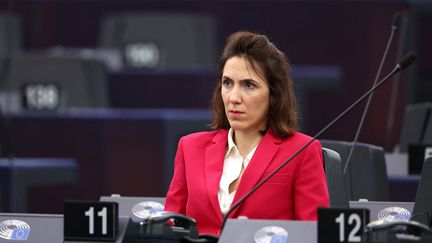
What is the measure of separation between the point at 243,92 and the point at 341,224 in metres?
0.93

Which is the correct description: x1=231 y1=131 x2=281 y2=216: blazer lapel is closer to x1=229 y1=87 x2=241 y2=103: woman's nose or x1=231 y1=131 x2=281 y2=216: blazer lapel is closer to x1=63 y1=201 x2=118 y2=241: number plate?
x1=229 y1=87 x2=241 y2=103: woman's nose

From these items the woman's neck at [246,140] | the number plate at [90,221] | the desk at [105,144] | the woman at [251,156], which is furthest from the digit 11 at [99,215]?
the desk at [105,144]

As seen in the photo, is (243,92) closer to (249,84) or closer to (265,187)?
(249,84)

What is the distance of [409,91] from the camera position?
1101 cm

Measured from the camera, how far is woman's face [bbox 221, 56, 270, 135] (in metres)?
5.37

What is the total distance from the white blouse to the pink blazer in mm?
32

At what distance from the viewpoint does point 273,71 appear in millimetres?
5430

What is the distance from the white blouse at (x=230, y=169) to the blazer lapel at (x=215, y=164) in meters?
0.02

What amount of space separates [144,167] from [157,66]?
102 inches

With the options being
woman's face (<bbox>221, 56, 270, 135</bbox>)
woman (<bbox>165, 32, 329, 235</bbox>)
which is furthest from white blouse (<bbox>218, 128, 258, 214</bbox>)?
woman's face (<bbox>221, 56, 270, 135</bbox>)

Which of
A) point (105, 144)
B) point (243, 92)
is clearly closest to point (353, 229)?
point (243, 92)

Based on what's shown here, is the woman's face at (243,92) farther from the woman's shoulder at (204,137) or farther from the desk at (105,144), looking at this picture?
the desk at (105,144)

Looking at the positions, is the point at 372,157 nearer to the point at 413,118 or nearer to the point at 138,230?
the point at 413,118

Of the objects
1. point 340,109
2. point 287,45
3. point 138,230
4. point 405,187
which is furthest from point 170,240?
point 287,45
